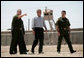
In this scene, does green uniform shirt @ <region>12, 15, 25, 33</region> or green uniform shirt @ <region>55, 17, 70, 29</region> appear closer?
green uniform shirt @ <region>12, 15, 25, 33</region>

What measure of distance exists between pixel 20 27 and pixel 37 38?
66 centimetres

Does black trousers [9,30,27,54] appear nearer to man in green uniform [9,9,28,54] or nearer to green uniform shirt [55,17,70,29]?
man in green uniform [9,9,28,54]

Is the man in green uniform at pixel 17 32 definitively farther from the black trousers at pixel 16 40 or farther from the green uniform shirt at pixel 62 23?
the green uniform shirt at pixel 62 23

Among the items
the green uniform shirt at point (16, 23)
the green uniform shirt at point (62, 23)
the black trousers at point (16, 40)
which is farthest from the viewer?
the green uniform shirt at point (62, 23)

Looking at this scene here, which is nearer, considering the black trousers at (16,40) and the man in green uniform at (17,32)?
the man in green uniform at (17,32)

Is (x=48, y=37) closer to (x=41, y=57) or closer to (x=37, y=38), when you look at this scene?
(x=37, y=38)

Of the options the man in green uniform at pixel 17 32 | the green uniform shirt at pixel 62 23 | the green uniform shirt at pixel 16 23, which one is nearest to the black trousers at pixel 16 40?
the man in green uniform at pixel 17 32

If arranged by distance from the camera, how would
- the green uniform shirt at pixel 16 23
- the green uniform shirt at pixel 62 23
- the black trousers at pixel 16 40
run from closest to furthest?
1. the green uniform shirt at pixel 16 23
2. the black trousers at pixel 16 40
3. the green uniform shirt at pixel 62 23

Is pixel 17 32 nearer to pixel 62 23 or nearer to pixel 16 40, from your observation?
pixel 16 40

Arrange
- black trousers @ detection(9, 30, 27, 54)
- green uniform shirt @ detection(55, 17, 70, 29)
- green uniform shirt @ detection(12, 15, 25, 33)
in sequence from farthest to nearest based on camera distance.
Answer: green uniform shirt @ detection(55, 17, 70, 29) → black trousers @ detection(9, 30, 27, 54) → green uniform shirt @ detection(12, 15, 25, 33)

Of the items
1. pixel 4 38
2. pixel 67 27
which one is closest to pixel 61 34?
pixel 67 27

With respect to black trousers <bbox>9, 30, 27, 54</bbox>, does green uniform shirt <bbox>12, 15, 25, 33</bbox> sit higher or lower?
higher

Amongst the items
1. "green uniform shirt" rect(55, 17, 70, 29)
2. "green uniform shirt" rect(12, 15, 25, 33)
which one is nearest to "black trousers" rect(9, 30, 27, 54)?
"green uniform shirt" rect(12, 15, 25, 33)

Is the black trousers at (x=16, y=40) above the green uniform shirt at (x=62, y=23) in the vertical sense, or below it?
below
